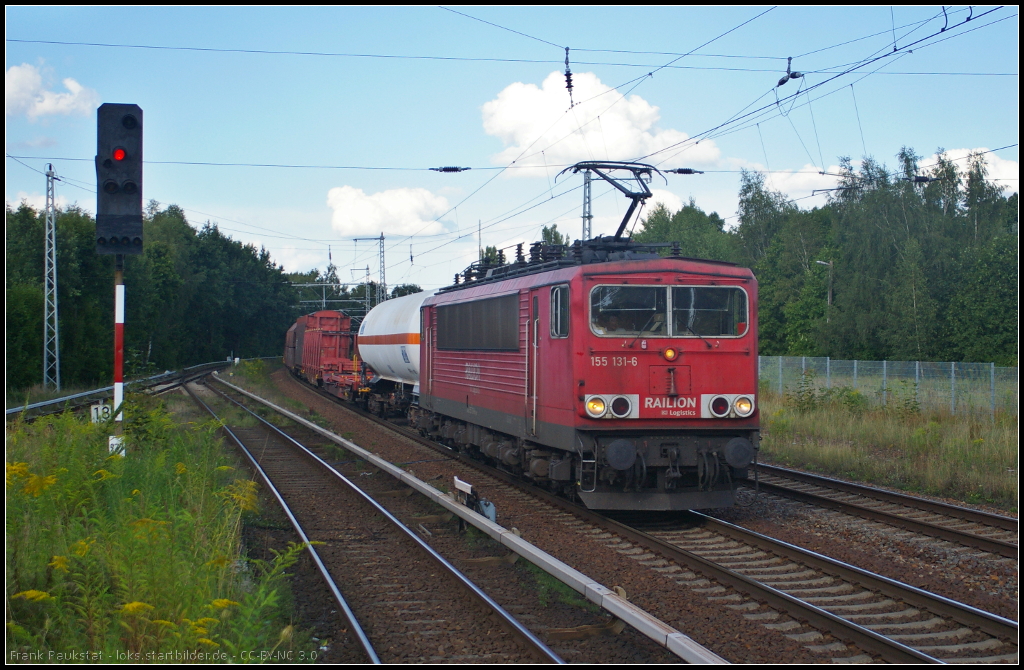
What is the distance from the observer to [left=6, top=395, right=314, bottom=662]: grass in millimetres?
5324

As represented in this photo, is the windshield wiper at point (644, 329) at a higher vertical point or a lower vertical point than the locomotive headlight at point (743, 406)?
higher

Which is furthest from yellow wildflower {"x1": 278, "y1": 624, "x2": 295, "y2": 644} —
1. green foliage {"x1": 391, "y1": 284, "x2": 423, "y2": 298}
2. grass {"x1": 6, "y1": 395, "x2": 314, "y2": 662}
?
green foliage {"x1": 391, "y1": 284, "x2": 423, "y2": 298}

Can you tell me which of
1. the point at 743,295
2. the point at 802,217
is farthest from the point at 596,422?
the point at 802,217

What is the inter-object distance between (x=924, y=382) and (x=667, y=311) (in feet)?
46.4

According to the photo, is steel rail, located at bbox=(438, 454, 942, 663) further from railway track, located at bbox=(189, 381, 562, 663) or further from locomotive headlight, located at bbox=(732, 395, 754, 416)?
railway track, located at bbox=(189, 381, 562, 663)

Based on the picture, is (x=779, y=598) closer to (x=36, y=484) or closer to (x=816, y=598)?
(x=816, y=598)

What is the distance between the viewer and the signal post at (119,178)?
9000 millimetres

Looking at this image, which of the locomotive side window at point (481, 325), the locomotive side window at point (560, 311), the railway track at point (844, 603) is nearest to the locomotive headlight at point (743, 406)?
the railway track at point (844, 603)

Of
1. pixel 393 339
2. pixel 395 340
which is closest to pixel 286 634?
pixel 395 340

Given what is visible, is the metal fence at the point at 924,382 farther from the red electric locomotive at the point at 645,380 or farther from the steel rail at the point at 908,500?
the red electric locomotive at the point at 645,380

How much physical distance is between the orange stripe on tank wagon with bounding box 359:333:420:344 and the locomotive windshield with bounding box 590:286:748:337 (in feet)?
35.7

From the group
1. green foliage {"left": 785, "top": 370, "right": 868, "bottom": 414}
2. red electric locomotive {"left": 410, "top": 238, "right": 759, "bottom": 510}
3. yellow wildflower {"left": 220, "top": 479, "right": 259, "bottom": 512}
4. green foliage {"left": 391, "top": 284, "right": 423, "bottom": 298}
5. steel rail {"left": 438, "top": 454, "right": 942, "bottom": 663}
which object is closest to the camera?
steel rail {"left": 438, "top": 454, "right": 942, "bottom": 663}

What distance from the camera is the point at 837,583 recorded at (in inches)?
296

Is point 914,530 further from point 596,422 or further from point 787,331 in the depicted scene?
point 787,331
